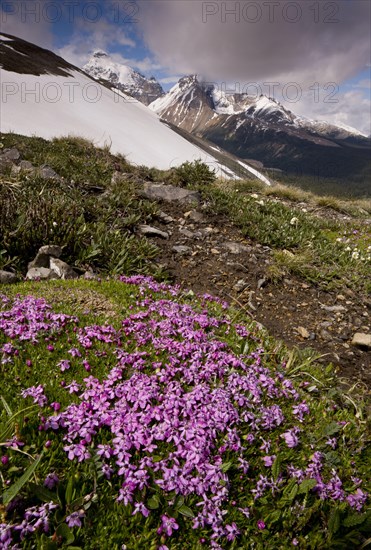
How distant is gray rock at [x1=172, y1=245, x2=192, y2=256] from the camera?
8154 millimetres

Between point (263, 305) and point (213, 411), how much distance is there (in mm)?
4000

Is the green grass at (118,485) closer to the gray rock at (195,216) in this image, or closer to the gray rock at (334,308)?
the gray rock at (334,308)

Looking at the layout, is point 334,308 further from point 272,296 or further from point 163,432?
point 163,432

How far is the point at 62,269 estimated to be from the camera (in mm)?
5965

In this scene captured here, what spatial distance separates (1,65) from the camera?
4225cm

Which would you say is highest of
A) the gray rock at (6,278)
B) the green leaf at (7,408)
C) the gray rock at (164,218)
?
the gray rock at (164,218)

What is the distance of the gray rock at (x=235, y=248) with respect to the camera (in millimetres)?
8545

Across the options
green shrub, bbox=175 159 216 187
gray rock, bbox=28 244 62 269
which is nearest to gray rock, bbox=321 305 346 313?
gray rock, bbox=28 244 62 269

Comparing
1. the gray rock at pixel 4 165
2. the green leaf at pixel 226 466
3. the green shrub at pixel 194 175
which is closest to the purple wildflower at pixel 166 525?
the green leaf at pixel 226 466

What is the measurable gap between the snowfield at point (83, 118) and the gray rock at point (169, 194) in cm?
1581

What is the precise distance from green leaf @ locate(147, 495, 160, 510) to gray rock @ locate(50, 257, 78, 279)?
166 inches

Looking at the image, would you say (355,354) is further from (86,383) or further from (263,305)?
(86,383)

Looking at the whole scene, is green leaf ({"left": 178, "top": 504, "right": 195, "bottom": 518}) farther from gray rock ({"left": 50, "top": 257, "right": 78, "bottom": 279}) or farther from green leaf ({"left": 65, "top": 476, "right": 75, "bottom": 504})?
gray rock ({"left": 50, "top": 257, "right": 78, "bottom": 279})

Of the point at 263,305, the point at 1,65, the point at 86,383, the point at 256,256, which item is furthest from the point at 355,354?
the point at 1,65
